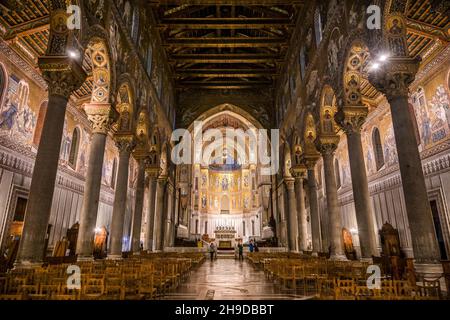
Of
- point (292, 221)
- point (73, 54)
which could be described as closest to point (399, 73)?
point (73, 54)

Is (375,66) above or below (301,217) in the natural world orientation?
above

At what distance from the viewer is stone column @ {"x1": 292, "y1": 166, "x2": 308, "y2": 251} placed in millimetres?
17984

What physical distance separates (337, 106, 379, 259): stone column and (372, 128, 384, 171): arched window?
8.13m

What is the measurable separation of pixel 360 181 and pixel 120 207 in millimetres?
10249

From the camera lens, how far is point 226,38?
2070cm

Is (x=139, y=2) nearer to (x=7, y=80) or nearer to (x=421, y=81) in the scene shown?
(x=7, y=80)

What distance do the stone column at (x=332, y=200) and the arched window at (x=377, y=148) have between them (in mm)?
5939

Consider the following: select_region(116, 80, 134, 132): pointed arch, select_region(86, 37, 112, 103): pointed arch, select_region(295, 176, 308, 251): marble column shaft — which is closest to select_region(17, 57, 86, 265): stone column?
select_region(86, 37, 112, 103): pointed arch

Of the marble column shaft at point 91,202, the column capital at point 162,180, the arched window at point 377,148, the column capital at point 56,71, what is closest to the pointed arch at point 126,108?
the marble column shaft at point 91,202

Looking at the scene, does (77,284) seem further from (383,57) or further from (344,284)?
(383,57)

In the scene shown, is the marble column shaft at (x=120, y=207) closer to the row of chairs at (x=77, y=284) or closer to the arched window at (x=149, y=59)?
the row of chairs at (x=77, y=284)

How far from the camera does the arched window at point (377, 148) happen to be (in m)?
17.3

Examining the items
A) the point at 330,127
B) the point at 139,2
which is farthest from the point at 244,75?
the point at 330,127
